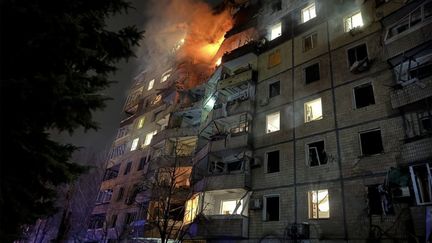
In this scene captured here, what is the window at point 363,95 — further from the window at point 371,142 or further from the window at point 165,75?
the window at point 165,75

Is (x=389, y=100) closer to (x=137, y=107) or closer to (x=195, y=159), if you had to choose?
(x=195, y=159)

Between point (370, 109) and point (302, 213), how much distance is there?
715 cm

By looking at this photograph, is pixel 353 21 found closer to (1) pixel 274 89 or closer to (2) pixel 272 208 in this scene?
(1) pixel 274 89

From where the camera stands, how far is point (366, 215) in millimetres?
13711

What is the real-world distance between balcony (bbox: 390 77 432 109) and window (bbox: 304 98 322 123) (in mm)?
4875

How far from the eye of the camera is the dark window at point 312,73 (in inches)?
796

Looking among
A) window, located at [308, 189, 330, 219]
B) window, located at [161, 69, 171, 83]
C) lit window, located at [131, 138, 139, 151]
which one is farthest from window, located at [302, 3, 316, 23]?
lit window, located at [131, 138, 139, 151]

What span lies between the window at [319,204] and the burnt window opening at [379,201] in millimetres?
2222

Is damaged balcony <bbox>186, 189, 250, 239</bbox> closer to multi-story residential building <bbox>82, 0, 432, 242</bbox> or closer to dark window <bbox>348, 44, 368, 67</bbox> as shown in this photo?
multi-story residential building <bbox>82, 0, 432, 242</bbox>

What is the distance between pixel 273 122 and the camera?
21.4 meters

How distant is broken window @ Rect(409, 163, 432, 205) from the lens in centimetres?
1176

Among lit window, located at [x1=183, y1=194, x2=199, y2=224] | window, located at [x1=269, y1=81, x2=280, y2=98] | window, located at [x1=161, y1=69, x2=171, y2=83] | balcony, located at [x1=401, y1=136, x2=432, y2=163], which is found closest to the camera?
balcony, located at [x1=401, y1=136, x2=432, y2=163]

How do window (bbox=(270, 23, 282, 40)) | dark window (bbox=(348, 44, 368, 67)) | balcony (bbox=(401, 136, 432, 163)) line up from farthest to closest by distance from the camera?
window (bbox=(270, 23, 282, 40)) → dark window (bbox=(348, 44, 368, 67)) → balcony (bbox=(401, 136, 432, 163))

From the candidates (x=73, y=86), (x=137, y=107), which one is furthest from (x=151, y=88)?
(x=73, y=86)
